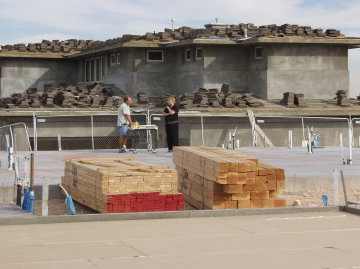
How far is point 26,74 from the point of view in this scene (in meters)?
59.1

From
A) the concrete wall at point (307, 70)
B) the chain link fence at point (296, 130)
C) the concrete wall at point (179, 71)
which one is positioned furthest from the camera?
the concrete wall at point (179, 71)

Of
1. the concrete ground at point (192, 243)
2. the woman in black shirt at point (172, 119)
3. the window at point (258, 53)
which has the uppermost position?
the window at point (258, 53)

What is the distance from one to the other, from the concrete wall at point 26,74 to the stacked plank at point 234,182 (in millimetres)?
42695

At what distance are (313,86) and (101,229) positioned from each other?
1342 inches

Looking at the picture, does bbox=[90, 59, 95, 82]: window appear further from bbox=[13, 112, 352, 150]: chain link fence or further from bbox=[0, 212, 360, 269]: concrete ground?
bbox=[0, 212, 360, 269]: concrete ground

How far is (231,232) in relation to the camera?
14328 mm

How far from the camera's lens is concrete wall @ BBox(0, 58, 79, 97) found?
58.9 metres

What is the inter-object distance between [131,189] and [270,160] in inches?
466

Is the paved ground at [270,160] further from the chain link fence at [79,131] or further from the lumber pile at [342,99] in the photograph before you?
the lumber pile at [342,99]

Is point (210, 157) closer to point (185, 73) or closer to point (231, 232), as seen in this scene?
point (231, 232)

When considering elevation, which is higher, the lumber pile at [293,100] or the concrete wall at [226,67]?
the concrete wall at [226,67]

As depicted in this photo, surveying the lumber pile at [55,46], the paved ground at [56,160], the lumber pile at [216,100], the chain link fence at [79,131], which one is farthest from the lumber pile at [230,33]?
the paved ground at [56,160]

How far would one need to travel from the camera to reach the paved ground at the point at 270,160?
22578 millimetres

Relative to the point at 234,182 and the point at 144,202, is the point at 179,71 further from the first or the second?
the point at 234,182
